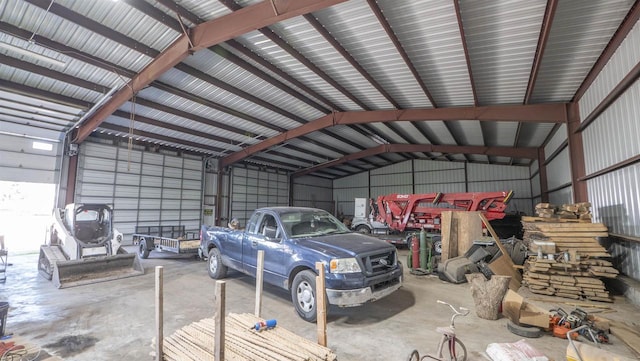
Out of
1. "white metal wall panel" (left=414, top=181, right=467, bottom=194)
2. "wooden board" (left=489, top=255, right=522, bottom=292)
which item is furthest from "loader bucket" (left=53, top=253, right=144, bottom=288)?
"white metal wall panel" (left=414, top=181, right=467, bottom=194)

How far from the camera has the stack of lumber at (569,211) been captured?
625 centimetres

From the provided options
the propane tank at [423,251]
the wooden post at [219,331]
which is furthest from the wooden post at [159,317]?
Result: the propane tank at [423,251]

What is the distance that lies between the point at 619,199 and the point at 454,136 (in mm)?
8706

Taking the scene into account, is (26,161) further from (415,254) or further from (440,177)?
(440,177)

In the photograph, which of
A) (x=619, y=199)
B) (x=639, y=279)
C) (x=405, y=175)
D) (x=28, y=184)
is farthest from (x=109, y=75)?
(x=405, y=175)

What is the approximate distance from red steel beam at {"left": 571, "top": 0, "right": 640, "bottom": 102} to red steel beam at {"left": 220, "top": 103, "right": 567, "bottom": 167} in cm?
97

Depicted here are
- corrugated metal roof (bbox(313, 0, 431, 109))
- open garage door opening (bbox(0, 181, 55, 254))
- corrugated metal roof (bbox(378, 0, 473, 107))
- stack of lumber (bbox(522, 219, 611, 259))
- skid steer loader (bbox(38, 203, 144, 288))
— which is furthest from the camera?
open garage door opening (bbox(0, 181, 55, 254))

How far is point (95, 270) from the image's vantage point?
7.38m

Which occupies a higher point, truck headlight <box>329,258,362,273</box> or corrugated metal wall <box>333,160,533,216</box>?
corrugated metal wall <box>333,160,533,216</box>

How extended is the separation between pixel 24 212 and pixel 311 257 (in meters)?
13.6

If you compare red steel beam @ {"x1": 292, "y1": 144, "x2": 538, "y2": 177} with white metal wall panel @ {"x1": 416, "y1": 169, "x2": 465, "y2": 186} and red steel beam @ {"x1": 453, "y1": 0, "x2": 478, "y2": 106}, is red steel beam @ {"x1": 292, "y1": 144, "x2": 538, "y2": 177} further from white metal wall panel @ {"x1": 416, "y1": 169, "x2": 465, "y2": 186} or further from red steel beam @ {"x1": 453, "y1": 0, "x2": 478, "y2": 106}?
red steel beam @ {"x1": 453, "y1": 0, "x2": 478, "y2": 106}

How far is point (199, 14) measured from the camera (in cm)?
624

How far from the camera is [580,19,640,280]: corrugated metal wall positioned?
5.18 meters

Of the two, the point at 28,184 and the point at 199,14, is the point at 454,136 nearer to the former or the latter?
the point at 199,14
